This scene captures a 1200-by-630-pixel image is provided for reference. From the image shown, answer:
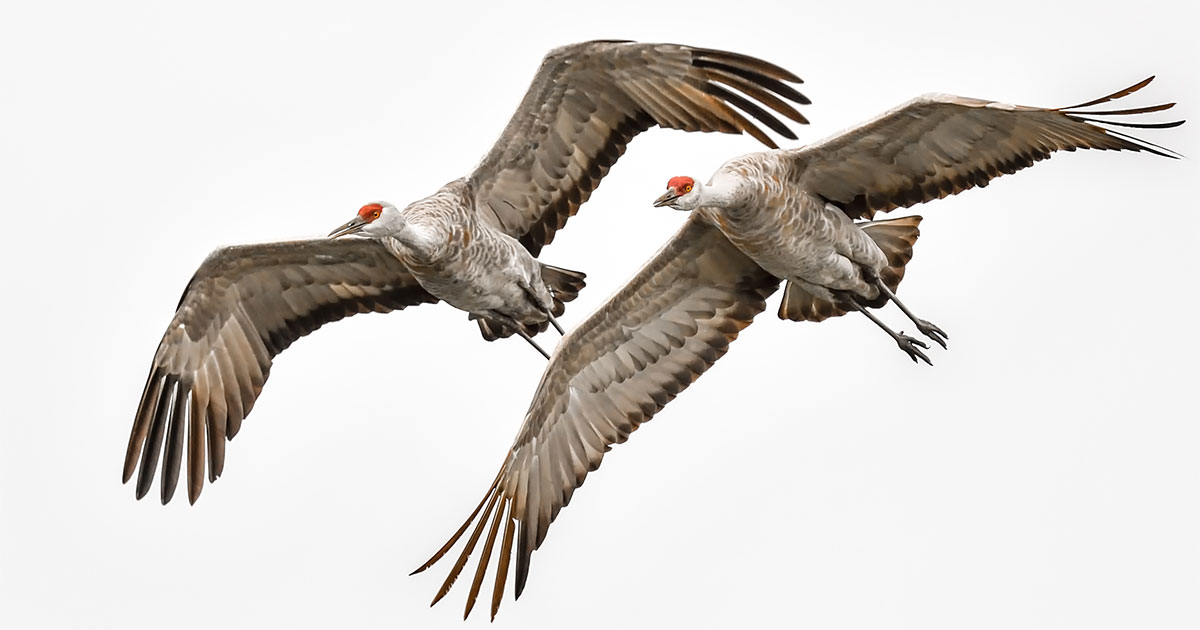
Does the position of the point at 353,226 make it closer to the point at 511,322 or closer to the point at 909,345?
the point at 511,322

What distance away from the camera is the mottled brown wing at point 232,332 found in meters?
17.0

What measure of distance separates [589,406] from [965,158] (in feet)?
12.5

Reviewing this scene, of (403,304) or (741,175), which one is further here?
(403,304)

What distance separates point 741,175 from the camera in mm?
15016

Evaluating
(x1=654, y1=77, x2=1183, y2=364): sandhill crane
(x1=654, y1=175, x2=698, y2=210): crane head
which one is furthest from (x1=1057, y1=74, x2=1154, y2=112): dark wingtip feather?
(x1=654, y1=175, x2=698, y2=210): crane head

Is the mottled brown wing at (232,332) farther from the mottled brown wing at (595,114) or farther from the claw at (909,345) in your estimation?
the claw at (909,345)

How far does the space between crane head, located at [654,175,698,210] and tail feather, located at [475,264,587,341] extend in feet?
9.07

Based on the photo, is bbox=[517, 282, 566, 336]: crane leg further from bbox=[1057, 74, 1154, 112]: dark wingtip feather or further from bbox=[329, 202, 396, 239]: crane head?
bbox=[1057, 74, 1154, 112]: dark wingtip feather

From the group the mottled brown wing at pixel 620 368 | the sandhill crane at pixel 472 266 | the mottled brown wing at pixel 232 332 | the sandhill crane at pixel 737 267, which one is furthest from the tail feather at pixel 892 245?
the mottled brown wing at pixel 232 332

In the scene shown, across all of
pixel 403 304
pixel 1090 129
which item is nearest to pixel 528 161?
pixel 403 304

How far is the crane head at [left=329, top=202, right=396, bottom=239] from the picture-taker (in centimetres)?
1545

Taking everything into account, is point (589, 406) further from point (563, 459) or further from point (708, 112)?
point (708, 112)

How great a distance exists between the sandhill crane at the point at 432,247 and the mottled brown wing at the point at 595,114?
0.01m

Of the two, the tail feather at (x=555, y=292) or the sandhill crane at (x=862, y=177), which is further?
the tail feather at (x=555, y=292)
